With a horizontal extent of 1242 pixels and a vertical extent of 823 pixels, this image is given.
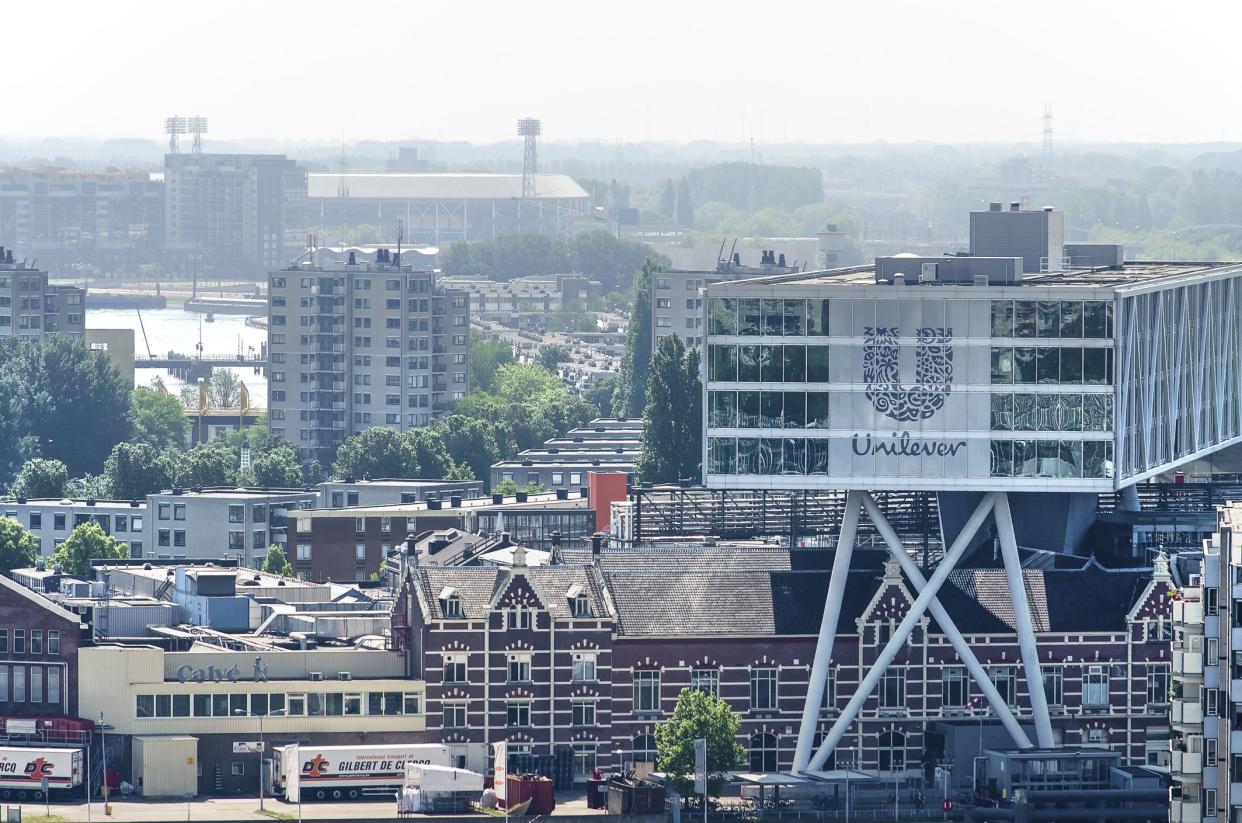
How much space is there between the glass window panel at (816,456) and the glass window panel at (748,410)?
1942mm

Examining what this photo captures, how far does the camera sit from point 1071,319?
130 metres

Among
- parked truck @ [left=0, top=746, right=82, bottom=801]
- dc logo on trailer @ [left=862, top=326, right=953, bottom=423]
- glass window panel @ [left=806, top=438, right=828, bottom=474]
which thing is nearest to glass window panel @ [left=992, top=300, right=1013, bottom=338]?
dc logo on trailer @ [left=862, top=326, right=953, bottom=423]

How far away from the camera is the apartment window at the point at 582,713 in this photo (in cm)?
13300

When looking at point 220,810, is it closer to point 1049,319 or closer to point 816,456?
point 816,456

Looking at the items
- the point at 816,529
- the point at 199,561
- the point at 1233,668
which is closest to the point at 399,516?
the point at 199,561

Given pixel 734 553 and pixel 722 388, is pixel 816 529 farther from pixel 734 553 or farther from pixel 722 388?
pixel 722 388

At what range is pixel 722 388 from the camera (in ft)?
431

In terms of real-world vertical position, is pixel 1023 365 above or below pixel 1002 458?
above

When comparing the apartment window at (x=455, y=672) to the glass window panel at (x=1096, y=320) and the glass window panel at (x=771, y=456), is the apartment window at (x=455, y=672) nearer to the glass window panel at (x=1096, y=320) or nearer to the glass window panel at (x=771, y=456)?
the glass window panel at (x=771, y=456)

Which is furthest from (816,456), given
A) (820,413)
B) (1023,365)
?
(1023,365)

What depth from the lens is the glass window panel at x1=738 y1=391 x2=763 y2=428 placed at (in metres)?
131

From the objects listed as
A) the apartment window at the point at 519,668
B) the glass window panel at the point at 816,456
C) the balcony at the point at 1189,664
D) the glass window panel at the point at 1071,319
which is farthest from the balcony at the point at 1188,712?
the apartment window at the point at 519,668

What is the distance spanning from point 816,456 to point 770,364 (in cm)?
356

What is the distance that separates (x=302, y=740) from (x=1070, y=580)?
28.1m
